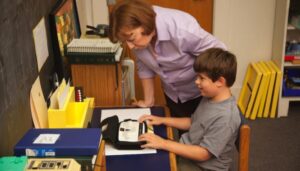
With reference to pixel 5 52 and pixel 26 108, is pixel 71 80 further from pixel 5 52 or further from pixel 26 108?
pixel 5 52

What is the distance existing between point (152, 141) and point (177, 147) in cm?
10

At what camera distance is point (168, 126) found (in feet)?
6.09

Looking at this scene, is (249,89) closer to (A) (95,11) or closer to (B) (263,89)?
(B) (263,89)

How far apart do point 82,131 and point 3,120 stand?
0.24 metres

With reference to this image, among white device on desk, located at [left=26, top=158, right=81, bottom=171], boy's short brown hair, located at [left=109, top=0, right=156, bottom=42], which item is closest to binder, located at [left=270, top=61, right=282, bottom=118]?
boy's short brown hair, located at [left=109, top=0, right=156, bottom=42]

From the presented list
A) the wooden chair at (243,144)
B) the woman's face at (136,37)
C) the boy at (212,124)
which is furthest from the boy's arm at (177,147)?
the woman's face at (136,37)

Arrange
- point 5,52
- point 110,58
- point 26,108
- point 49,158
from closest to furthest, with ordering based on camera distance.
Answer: point 49,158 → point 5,52 → point 26,108 → point 110,58

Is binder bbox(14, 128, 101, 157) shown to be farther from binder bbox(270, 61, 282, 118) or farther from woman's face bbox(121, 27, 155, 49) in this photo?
binder bbox(270, 61, 282, 118)

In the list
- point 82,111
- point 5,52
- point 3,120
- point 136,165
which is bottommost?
point 136,165

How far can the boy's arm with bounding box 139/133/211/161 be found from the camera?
1.62 meters

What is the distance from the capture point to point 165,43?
1.90 meters

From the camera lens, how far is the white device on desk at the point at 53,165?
1117 millimetres

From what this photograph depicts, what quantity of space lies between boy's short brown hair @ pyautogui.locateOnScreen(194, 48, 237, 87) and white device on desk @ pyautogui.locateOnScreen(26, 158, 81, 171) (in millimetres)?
756

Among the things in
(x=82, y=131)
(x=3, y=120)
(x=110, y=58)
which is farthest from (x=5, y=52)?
(x=110, y=58)
